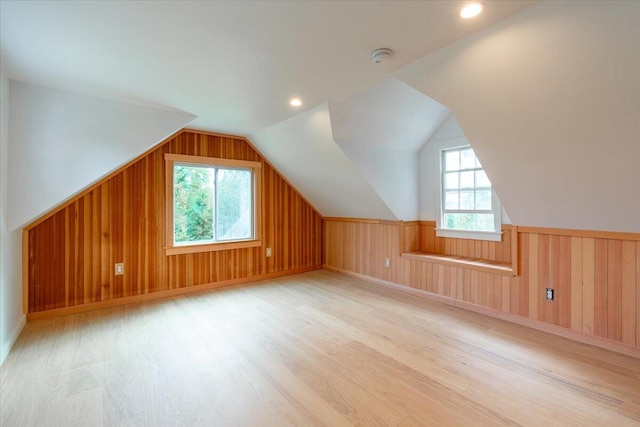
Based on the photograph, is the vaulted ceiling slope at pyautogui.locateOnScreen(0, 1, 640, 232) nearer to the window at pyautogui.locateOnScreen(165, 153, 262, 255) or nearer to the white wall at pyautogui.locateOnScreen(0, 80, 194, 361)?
the white wall at pyautogui.locateOnScreen(0, 80, 194, 361)

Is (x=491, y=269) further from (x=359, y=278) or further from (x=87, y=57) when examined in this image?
(x=87, y=57)

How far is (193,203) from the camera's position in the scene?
4.09 metres

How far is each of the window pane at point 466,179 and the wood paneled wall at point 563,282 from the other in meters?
0.70

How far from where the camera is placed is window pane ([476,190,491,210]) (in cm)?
359

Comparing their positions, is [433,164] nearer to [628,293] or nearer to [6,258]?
[628,293]

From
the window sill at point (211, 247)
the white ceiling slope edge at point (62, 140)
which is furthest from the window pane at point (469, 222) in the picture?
the white ceiling slope edge at point (62, 140)

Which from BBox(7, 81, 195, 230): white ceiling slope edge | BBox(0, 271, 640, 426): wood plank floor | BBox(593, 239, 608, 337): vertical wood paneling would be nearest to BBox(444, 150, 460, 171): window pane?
BBox(593, 239, 608, 337): vertical wood paneling

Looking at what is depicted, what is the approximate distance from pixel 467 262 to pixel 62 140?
4.19 meters

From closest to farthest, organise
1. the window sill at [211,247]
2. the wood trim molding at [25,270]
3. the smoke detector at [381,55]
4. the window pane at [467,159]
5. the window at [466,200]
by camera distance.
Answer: the smoke detector at [381,55] → the wood trim molding at [25,270] → the window at [466,200] → the window pane at [467,159] → the window sill at [211,247]

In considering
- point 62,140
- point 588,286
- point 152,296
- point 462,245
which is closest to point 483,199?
point 462,245

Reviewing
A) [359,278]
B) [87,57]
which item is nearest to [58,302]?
[87,57]

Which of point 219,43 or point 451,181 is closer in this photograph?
point 219,43

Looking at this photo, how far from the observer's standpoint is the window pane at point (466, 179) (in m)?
3.76

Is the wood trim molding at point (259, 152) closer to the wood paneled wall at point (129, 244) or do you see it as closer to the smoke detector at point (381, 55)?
the wood paneled wall at point (129, 244)
